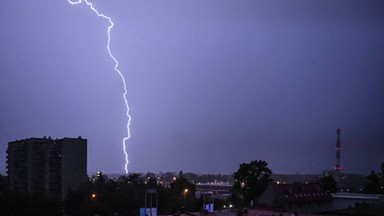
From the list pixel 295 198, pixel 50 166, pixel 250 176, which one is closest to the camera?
pixel 295 198

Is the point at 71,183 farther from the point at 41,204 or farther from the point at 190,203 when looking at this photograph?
the point at 41,204

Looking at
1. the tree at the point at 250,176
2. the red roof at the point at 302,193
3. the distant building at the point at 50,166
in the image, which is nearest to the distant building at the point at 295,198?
the red roof at the point at 302,193

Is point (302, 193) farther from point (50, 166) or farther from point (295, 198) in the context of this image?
point (50, 166)

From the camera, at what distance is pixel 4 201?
32.1 meters

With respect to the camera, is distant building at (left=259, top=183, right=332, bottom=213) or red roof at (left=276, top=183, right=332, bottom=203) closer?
distant building at (left=259, top=183, right=332, bottom=213)

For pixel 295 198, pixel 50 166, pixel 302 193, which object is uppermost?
pixel 50 166

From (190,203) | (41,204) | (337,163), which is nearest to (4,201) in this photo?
(41,204)

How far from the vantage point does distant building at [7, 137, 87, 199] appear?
62.4 meters

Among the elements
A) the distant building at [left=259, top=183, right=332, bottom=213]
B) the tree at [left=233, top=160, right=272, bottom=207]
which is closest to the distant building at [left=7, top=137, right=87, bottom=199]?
the tree at [left=233, top=160, right=272, bottom=207]

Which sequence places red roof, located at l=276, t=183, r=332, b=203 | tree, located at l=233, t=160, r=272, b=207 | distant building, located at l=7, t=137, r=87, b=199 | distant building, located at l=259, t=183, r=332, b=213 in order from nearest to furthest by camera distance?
distant building, located at l=259, t=183, r=332, b=213 < red roof, located at l=276, t=183, r=332, b=203 < tree, located at l=233, t=160, r=272, b=207 < distant building, located at l=7, t=137, r=87, b=199

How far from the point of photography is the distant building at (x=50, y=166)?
6238 centimetres

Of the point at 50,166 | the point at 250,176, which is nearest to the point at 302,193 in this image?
the point at 250,176

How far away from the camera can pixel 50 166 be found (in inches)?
2498

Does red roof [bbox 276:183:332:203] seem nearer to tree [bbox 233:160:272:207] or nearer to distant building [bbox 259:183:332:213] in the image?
distant building [bbox 259:183:332:213]
